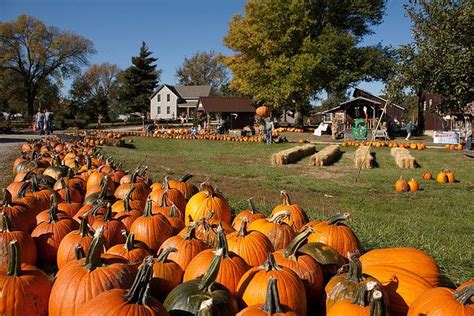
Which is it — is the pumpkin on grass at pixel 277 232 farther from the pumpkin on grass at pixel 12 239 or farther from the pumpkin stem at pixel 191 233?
the pumpkin on grass at pixel 12 239

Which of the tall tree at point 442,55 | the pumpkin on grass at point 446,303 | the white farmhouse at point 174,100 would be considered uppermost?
the white farmhouse at point 174,100

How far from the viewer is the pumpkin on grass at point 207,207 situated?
15.0ft

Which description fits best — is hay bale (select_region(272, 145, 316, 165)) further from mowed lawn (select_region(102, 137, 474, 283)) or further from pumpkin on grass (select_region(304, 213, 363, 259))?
pumpkin on grass (select_region(304, 213, 363, 259))

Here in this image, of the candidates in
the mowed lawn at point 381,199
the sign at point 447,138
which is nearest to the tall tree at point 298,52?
the sign at point 447,138

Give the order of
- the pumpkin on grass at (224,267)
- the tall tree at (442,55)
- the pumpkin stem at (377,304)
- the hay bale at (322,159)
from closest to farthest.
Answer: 1. the pumpkin stem at (377,304)
2. the pumpkin on grass at (224,267)
3. the tall tree at (442,55)
4. the hay bale at (322,159)

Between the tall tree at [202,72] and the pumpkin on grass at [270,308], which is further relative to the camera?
the tall tree at [202,72]

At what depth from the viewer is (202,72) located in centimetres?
10781

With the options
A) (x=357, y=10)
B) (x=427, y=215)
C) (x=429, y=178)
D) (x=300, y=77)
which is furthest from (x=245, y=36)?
(x=427, y=215)

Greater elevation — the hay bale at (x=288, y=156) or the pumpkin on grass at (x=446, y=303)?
the pumpkin on grass at (x=446, y=303)

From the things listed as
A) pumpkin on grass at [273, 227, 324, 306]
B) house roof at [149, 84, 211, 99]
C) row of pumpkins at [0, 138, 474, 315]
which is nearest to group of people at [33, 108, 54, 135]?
row of pumpkins at [0, 138, 474, 315]

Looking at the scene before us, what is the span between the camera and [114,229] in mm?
3789

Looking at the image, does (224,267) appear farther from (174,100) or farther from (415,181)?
(174,100)

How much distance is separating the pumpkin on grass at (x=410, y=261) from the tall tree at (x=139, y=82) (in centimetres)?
7665

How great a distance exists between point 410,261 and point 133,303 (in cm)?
186
